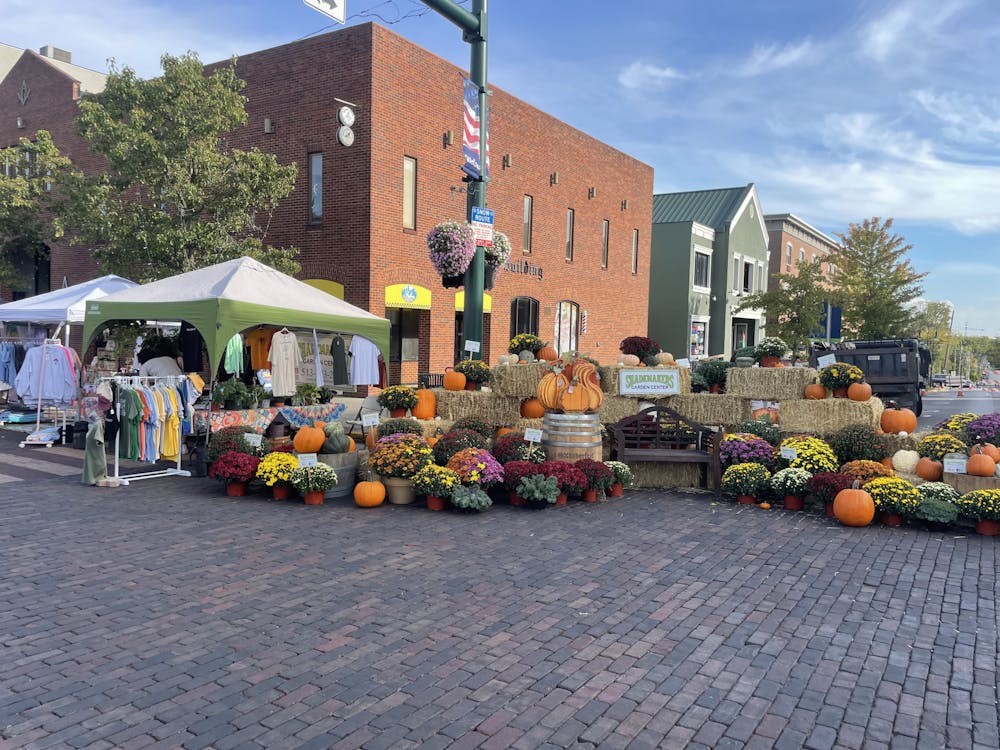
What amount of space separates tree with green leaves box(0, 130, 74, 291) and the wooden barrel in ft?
47.1

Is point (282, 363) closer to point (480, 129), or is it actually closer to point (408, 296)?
point (480, 129)

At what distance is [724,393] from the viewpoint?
10.8m

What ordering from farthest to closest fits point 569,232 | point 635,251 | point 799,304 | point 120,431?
1. point 635,251
2. point 799,304
3. point 569,232
4. point 120,431

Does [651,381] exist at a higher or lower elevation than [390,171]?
lower

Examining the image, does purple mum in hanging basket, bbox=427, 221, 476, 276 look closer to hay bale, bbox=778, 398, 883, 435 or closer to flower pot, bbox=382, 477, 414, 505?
flower pot, bbox=382, 477, 414, 505

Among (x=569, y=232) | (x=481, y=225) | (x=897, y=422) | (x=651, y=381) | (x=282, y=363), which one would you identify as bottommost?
(x=897, y=422)

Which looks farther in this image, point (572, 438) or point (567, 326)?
point (567, 326)

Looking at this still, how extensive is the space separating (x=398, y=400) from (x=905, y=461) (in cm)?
657

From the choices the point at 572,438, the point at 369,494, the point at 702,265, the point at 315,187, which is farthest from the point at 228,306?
the point at 702,265

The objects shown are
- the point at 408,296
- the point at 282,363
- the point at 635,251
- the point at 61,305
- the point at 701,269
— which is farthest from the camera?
the point at 701,269

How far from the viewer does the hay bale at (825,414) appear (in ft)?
32.6

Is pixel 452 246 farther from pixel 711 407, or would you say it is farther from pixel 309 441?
pixel 711 407

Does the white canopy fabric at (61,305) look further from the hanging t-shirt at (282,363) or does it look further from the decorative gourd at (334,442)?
the decorative gourd at (334,442)

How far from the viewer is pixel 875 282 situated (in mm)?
28359
